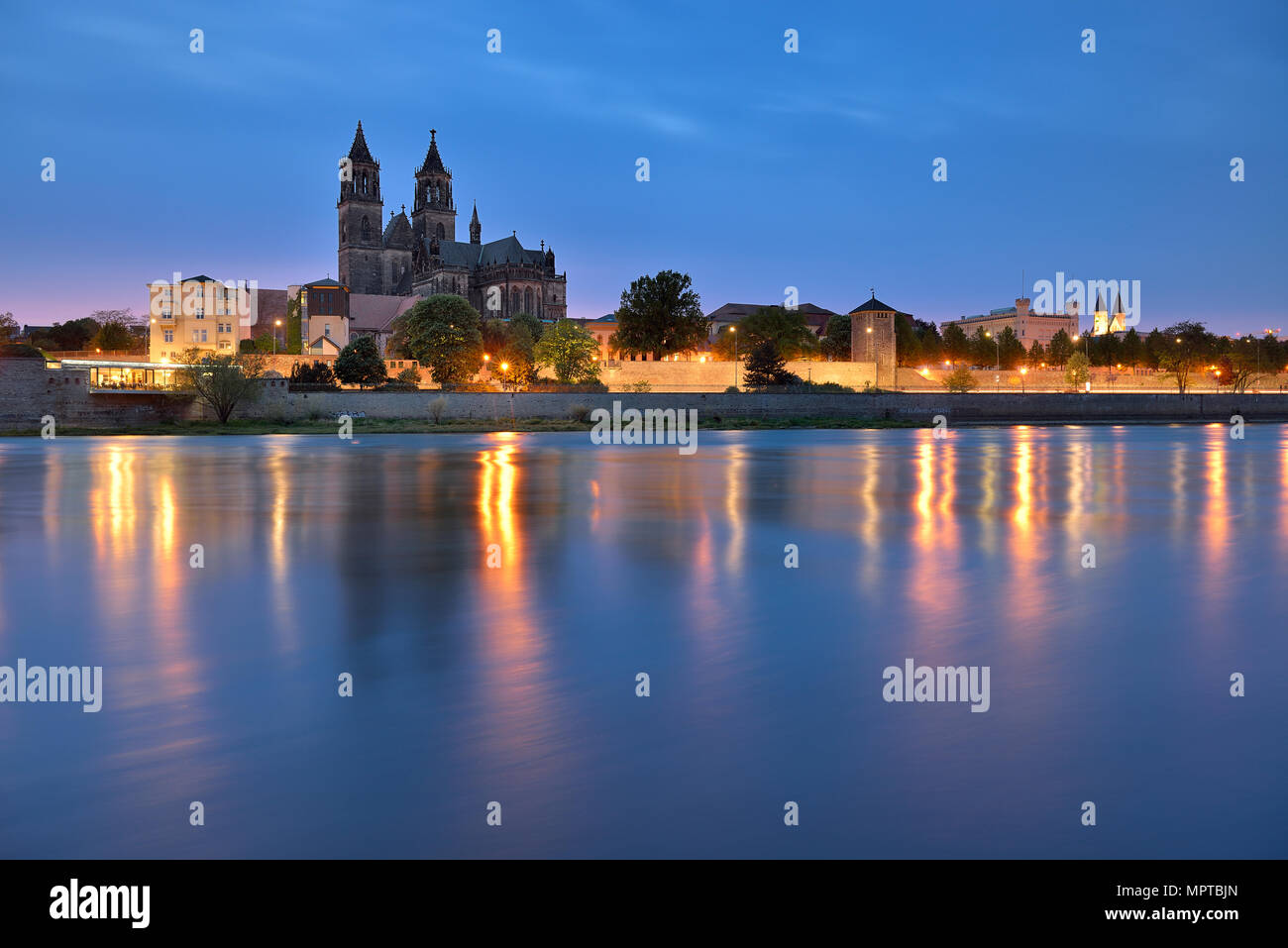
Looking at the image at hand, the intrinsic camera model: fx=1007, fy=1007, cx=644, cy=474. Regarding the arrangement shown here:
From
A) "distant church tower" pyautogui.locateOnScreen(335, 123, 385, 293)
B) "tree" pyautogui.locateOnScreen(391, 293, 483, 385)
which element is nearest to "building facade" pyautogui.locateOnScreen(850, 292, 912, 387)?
"tree" pyautogui.locateOnScreen(391, 293, 483, 385)

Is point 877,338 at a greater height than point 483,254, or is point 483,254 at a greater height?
point 483,254

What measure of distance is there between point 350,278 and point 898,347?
242ft

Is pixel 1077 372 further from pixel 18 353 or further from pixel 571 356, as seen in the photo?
pixel 18 353

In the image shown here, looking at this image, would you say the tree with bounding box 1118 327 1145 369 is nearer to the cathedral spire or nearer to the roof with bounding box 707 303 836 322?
the roof with bounding box 707 303 836 322

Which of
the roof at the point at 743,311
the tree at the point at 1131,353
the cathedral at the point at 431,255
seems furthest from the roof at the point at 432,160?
the tree at the point at 1131,353

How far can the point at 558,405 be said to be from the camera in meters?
68.2

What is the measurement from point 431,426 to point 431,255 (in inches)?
3034

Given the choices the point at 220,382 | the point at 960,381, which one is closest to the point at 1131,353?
the point at 960,381

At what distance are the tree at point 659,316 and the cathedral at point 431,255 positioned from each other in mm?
36499

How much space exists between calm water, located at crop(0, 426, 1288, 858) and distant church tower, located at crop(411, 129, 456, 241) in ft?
419

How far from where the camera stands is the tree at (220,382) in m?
58.6

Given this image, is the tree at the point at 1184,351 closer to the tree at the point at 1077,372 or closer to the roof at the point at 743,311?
the tree at the point at 1077,372

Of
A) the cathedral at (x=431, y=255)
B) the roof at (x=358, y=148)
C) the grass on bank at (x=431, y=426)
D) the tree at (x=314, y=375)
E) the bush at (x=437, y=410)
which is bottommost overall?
the grass on bank at (x=431, y=426)

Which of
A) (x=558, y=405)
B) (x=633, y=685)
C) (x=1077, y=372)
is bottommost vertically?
(x=633, y=685)
